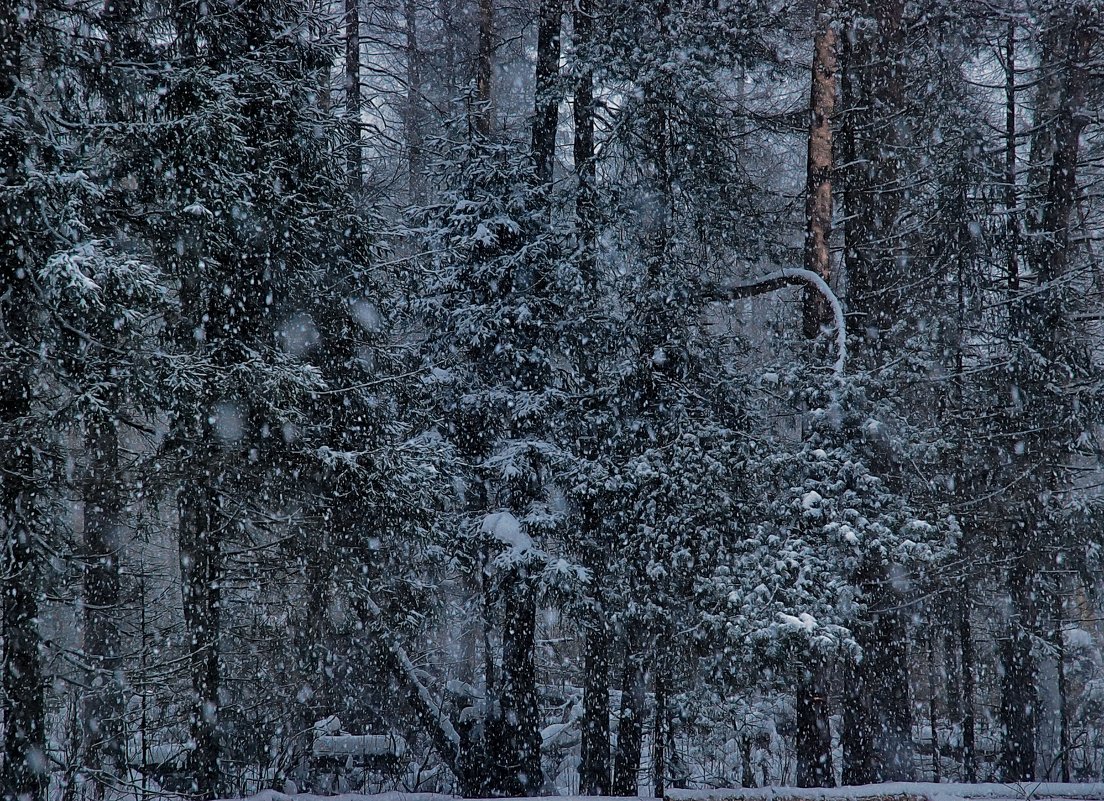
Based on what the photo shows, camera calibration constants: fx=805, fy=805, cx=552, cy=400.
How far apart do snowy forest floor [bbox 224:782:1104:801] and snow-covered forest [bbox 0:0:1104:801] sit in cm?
142

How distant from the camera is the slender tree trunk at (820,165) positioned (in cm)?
1085

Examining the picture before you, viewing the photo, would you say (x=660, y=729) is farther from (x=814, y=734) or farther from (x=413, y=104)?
(x=413, y=104)

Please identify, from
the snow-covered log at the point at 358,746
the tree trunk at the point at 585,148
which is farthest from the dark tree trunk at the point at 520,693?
the tree trunk at the point at 585,148

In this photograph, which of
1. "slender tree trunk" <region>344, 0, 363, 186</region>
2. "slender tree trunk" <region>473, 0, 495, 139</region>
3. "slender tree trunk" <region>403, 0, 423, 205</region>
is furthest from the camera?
"slender tree trunk" <region>403, 0, 423, 205</region>

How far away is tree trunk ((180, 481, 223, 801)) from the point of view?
8.61 m

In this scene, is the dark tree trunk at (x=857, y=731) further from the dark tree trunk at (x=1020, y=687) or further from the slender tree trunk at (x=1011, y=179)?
the slender tree trunk at (x=1011, y=179)

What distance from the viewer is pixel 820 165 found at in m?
11.1

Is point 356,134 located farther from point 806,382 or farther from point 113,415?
point 806,382

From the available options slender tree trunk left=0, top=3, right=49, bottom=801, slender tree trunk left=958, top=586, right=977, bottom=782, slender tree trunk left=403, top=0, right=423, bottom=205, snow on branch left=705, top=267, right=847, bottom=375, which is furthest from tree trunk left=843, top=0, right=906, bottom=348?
slender tree trunk left=0, top=3, right=49, bottom=801

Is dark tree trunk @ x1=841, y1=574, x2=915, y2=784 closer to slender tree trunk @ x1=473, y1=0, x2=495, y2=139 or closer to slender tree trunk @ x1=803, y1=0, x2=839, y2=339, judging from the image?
slender tree trunk @ x1=803, y1=0, x2=839, y2=339

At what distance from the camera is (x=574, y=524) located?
11.5m

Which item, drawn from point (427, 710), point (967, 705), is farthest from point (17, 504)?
point (967, 705)

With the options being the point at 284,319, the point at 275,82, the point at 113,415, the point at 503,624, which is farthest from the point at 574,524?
the point at 275,82

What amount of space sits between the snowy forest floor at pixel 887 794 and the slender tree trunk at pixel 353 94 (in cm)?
802
